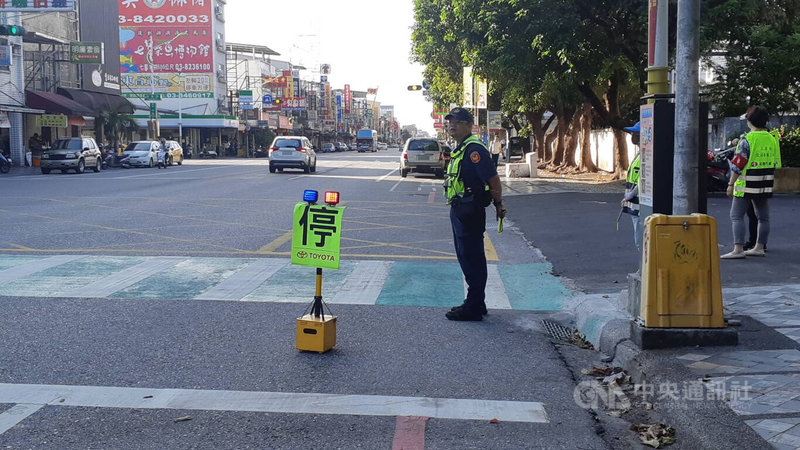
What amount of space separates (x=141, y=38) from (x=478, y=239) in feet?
270

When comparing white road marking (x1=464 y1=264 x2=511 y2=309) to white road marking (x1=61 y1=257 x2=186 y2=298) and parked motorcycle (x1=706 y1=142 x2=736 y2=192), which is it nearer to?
white road marking (x1=61 y1=257 x2=186 y2=298)

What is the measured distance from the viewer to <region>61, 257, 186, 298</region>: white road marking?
812 cm

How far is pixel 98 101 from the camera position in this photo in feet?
169

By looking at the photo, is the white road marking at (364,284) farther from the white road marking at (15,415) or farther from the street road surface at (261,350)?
the white road marking at (15,415)

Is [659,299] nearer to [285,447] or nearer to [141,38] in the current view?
[285,447]

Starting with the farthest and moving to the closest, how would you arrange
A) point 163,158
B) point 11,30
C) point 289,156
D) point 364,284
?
point 163,158
point 289,156
point 11,30
point 364,284

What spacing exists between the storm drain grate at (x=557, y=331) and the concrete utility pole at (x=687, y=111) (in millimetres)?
1408

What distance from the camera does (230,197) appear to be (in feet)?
66.7

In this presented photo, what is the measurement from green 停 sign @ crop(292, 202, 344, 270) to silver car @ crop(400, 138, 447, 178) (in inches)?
1082

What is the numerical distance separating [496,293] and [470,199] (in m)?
1.79

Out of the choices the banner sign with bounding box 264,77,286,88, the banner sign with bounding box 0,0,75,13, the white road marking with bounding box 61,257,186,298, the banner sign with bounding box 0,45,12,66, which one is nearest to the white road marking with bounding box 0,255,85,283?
the white road marking with bounding box 61,257,186,298

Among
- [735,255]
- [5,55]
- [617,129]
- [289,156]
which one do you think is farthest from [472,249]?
[5,55]

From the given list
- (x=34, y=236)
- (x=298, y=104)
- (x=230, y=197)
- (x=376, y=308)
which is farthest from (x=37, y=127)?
(x=298, y=104)

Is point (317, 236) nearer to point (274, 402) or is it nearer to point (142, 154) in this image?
point (274, 402)
